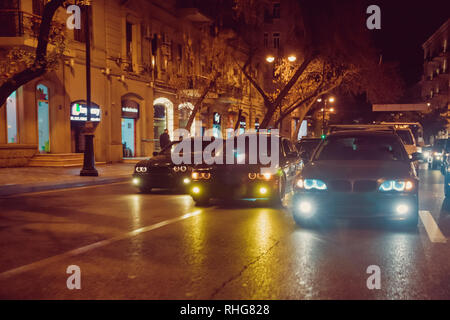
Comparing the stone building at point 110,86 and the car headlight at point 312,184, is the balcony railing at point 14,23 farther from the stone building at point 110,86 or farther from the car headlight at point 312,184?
the car headlight at point 312,184

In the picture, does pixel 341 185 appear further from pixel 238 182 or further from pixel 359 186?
pixel 238 182

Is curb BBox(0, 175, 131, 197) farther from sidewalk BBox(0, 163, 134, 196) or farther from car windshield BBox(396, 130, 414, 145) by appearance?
car windshield BBox(396, 130, 414, 145)

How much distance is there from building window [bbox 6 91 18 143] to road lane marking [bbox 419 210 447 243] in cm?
1812

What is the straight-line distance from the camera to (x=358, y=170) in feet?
25.3

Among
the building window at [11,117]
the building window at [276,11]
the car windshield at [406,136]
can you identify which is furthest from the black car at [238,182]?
the building window at [276,11]

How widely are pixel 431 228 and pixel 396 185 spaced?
128 centimetres

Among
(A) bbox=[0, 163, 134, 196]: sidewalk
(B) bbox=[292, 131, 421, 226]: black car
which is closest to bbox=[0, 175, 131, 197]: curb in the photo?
(A) bbox=[0, 163, 134, 196]: sidewalk

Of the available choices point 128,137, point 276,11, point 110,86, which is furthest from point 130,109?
point 276,11

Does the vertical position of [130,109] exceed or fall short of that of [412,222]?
it exceeds it

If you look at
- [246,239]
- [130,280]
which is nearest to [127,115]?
[246,239]

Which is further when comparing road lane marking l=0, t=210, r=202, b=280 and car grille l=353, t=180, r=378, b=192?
car grille l=353, t=180, r=378, b=192

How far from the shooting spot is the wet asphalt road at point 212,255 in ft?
15.6

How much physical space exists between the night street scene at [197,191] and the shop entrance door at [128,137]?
117mm

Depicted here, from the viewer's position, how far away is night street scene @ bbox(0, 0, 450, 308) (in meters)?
5.07
